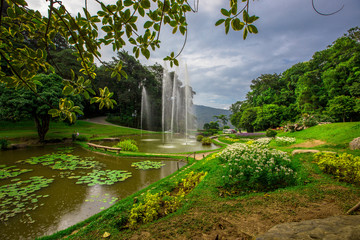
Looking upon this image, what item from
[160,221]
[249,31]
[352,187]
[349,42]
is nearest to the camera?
[249,31]

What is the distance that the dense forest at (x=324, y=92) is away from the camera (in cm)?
1864

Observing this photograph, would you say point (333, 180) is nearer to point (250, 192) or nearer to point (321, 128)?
point (250, 192)

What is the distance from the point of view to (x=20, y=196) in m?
4.83

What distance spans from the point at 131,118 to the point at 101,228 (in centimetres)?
3449

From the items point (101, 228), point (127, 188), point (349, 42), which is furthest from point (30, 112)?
point (349, 42)

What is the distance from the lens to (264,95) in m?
36.3

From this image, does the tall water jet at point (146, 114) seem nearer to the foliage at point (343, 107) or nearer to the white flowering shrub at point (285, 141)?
the white flowering shrub at point (285, 141)

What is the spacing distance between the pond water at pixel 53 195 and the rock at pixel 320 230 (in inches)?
170

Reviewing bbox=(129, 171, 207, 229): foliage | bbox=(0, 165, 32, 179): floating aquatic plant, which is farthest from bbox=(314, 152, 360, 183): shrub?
bbox=(0, 165, 32, 179): floating aquatic plant

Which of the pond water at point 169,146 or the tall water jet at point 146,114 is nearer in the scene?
the pond water at point 169,146

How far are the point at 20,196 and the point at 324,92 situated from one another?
33121mm

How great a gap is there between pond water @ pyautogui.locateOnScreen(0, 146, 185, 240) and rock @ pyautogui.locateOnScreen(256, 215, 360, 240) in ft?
14.2

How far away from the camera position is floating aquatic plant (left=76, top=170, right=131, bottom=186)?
6115mm

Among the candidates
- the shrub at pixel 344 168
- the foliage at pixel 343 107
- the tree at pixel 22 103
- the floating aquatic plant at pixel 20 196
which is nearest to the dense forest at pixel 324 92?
the foliage at pixel 343 107
